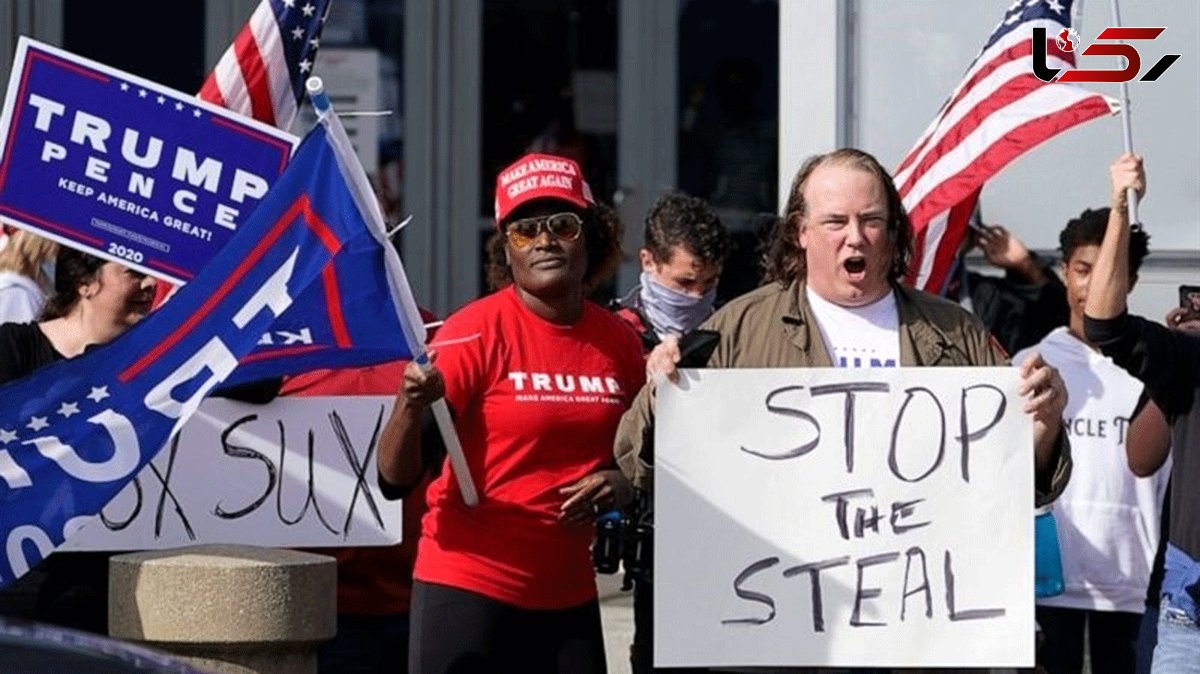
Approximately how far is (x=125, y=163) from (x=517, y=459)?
1.69 meters

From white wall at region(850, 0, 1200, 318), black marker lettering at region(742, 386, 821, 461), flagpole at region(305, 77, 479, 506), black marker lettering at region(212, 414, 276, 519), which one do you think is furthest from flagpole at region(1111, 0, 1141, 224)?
black marker lettering at region(212, 414, 276, 519)

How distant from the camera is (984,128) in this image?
331 inches

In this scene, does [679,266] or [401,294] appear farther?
[679,266]

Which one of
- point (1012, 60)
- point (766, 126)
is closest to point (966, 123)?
point (1012, 60)

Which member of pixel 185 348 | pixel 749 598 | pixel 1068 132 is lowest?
pixel 749 598

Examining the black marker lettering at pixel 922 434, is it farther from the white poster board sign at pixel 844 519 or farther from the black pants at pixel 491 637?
the black pants at pixel 491 637

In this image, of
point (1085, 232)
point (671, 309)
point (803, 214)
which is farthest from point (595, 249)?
point (1085, 232)

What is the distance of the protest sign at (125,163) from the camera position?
24.9ft

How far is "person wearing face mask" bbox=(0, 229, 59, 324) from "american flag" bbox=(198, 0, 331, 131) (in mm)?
790

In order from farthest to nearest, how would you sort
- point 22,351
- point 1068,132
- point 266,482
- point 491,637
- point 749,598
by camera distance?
1. point 1068,132
2. point 266,482
3. point 22,351
4. point 491,637
5. point 749,598

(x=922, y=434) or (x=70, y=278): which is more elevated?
(x=70, y=278)

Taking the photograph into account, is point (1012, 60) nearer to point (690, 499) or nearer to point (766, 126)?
point (690, 499)

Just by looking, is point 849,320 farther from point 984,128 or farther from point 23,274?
point 23,274

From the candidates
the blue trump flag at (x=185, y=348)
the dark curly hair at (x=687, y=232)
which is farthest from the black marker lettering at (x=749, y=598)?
the dark curly hair at (x=687, y=232)
